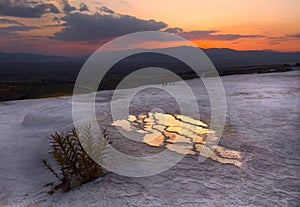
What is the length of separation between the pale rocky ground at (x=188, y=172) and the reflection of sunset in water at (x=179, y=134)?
22cm

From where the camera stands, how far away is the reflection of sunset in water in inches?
247

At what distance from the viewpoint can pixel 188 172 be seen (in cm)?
534

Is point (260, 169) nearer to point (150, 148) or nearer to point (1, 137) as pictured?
point (150, 148)

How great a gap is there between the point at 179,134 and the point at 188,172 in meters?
2.30

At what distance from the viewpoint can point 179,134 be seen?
299 inches

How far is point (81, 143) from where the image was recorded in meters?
5.66

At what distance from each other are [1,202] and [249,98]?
9.29 meters

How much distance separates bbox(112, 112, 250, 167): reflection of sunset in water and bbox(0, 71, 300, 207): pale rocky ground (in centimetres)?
22

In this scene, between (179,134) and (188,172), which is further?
(179,134)

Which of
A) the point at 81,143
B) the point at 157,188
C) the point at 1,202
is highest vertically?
the point at 81,143

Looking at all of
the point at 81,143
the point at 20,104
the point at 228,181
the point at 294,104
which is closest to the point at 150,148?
the point at 81,143

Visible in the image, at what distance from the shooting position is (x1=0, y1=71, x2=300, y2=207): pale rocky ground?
459 cm

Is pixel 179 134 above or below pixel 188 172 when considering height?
above

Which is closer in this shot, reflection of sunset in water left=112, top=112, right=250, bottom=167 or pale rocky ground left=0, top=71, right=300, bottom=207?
pale rocky ground left=0, top=71, right=300, bottom=207
